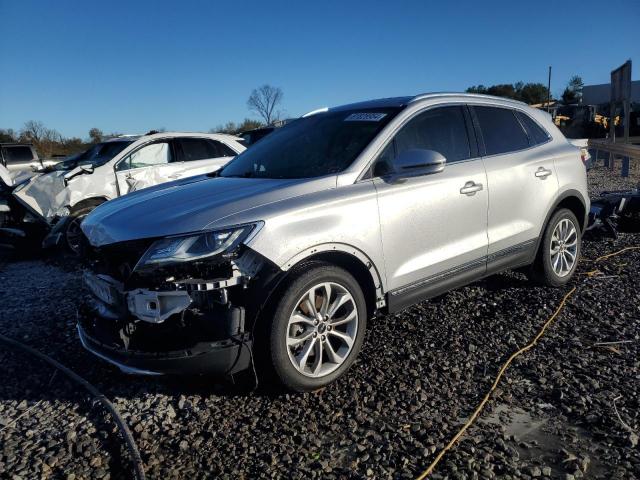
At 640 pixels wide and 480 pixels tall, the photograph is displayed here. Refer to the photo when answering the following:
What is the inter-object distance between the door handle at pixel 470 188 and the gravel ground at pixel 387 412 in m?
1.08

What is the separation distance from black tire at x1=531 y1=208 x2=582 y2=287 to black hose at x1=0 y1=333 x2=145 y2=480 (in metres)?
3.77

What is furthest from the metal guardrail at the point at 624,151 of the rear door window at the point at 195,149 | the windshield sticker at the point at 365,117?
the windshield sticker at the point at 365,117

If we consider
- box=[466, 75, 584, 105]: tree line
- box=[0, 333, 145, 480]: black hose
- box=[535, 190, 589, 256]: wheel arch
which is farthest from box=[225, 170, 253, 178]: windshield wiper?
box=[466, 75, 584, 105]: tree line

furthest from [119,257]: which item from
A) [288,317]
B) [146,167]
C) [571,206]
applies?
[146,167]

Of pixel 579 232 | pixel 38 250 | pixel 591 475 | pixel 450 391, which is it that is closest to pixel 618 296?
pixel 579 232

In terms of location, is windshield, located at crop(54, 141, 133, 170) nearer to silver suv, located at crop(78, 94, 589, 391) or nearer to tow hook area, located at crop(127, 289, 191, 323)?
silver suv, located at crop(78, 94, 589, 391)

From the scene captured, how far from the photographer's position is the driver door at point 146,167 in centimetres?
806

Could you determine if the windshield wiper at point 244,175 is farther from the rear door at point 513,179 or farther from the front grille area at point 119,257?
the rear door at point 513,179

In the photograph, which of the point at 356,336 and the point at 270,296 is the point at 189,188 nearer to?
the point at 270,296

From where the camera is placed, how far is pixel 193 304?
280cm

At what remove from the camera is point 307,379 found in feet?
10.2

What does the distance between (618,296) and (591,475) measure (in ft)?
9.17

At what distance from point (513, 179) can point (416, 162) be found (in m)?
1.38

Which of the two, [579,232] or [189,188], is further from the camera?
[579,232]
